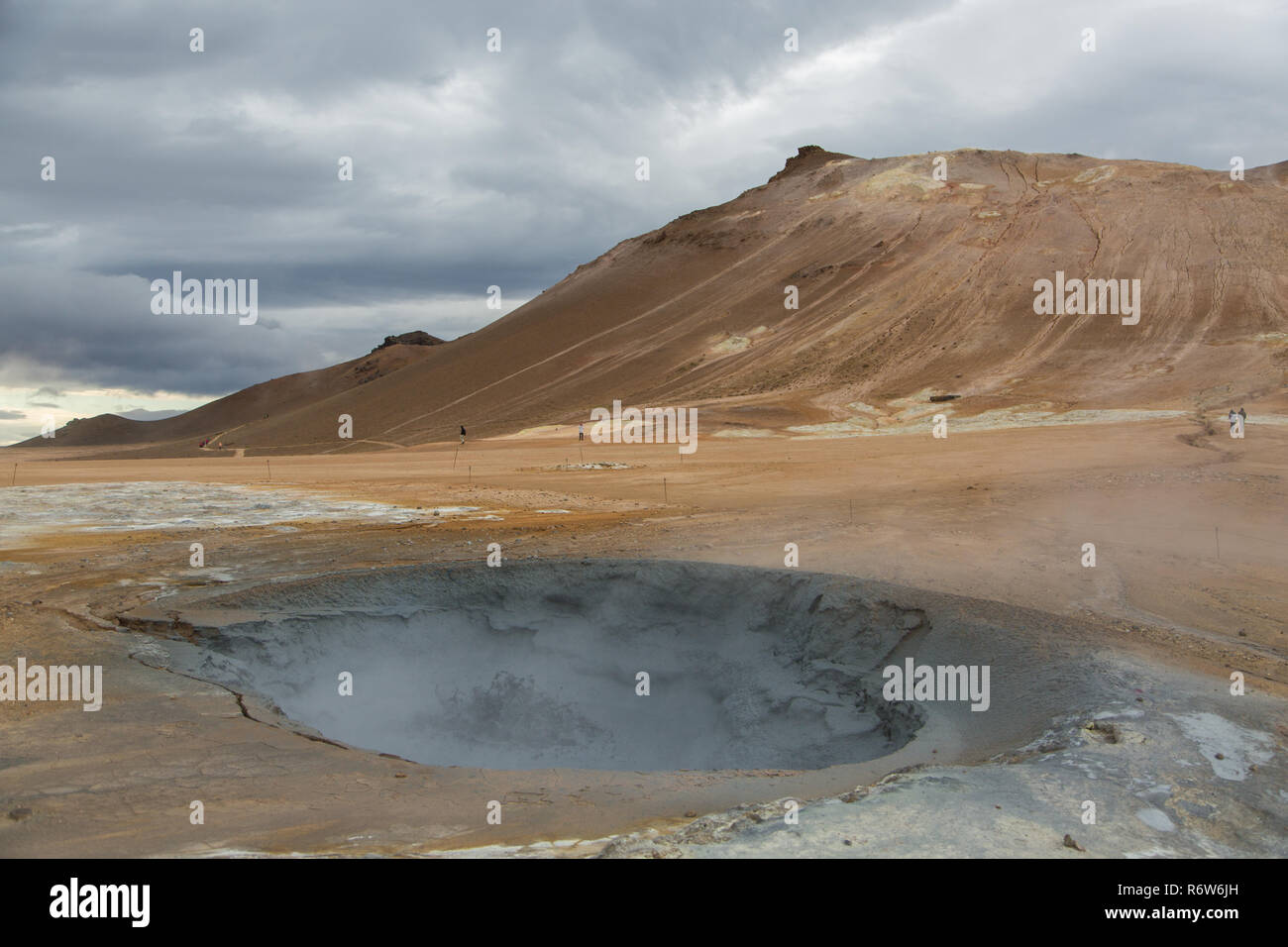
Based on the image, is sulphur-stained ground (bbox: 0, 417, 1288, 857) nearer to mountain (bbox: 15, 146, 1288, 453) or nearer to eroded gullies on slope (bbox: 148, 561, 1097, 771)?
eroded gullies on slope (bbox: 148, 561, 1097, 771)

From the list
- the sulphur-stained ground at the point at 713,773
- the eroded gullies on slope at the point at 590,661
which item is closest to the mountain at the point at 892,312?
the sulphur-stained ground at the point at 713,773

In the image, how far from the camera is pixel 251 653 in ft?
26.5

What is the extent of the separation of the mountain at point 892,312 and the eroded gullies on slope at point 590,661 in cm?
2785

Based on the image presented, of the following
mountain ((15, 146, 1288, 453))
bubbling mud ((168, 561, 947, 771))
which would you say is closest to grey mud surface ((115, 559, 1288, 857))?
bubbling mud ((168, 561, 947, 771))

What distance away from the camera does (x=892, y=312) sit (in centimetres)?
4969

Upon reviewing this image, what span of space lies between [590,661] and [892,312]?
4455cm

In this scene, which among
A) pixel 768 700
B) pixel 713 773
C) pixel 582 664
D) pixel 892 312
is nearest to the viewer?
pixel 713 773

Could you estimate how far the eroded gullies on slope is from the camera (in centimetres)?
744

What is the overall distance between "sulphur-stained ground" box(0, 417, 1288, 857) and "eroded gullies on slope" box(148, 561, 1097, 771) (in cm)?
61

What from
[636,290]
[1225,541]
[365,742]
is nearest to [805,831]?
[365,742]

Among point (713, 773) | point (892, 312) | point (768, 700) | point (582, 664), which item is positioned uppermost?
point (892, 312)

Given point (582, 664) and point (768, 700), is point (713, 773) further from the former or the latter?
point (582, 664)

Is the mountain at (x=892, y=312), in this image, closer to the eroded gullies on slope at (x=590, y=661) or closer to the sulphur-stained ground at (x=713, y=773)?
the sulphur-stained ground at (x=713, y=773)

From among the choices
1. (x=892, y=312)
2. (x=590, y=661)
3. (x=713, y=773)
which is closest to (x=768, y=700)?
(x=590, y=661)
